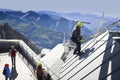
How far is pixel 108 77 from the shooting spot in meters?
14.9

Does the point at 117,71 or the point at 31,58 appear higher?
the point at 117,71

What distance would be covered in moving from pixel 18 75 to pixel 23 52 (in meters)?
9.78

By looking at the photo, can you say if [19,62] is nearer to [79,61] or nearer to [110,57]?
[79,61]

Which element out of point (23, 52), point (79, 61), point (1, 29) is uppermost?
point (79, 61)

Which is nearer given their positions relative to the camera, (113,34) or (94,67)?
(94,67)

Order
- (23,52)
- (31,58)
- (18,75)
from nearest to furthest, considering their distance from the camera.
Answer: (18,75) → (31,58) → (23,52)

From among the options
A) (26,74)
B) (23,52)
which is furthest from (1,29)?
(26,74)

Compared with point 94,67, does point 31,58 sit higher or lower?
lower

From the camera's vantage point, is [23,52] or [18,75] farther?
[23,52]

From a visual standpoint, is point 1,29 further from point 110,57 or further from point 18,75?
point 110,57

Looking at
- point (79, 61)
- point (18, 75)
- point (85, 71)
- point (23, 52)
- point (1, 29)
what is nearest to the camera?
point (85, 71)

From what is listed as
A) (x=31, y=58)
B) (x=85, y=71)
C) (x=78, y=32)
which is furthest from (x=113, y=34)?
(x=31, y=58)

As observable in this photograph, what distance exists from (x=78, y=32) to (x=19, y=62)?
11436 millimetres

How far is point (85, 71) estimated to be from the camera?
19.2m
